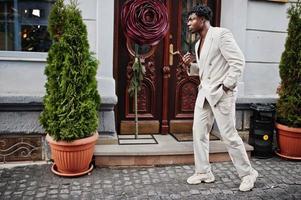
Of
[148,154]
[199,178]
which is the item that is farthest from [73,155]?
[199,178]

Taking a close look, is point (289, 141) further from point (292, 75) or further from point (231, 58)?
point (231, 58)

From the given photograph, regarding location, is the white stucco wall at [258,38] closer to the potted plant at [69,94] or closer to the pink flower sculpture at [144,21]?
the pink flower sculpture at [144,21]

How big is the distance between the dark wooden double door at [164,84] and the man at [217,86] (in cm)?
170

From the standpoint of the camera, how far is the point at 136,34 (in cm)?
521

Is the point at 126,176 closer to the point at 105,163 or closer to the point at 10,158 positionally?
the point at 105,163

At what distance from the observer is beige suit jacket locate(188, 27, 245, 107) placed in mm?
4195

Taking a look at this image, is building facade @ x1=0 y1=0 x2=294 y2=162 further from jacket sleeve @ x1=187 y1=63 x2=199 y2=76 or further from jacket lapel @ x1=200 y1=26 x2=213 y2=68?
jacket lapel @ x1=200 y1=26 x2=213 y2=68

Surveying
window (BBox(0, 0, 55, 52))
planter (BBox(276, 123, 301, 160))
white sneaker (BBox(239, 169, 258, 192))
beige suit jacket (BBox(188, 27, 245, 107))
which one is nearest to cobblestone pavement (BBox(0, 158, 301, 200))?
white sneaker (BBox(239, 169, 258, 192))

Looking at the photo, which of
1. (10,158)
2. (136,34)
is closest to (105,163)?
(10,158)

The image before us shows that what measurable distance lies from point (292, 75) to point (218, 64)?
1.88 m

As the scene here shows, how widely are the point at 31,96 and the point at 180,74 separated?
245 centimetres

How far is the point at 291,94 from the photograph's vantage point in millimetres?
5656

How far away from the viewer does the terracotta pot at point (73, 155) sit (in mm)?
4617

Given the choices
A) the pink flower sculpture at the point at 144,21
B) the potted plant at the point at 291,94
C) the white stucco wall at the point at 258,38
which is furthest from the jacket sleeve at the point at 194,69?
the potted plant at the point at 291,94
